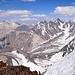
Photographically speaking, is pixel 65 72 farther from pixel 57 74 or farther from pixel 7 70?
pixel 7 70

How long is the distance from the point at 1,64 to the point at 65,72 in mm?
16292

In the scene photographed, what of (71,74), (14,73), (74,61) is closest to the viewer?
(14,73)

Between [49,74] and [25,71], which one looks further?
[49,74]

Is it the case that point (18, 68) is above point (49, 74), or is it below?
above

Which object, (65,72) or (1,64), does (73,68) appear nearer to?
(65,72)

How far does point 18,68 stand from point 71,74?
13708mm

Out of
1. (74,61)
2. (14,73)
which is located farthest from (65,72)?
(14,73)

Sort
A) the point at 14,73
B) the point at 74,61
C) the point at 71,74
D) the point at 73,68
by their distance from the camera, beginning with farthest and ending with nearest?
1. the point at 74,61
2. the point at 73,68
3. the point at 71,74
4. the point at 14,73

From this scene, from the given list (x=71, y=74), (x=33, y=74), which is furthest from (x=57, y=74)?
(x=33, y=74)

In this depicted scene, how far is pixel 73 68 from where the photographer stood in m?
64.1

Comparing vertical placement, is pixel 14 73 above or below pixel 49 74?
above

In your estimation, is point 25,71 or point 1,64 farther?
point 1,64

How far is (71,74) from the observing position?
60156 mm

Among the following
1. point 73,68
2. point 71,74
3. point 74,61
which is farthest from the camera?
point 74,61
